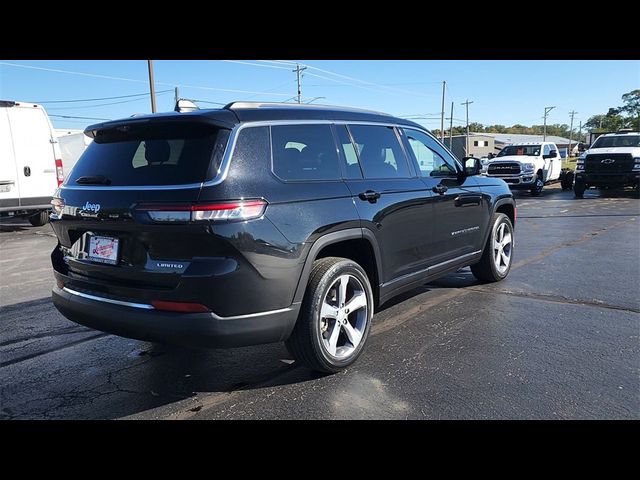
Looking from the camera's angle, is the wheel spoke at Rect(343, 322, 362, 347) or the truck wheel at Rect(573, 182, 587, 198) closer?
the wheel spoke at Rect(343, 322, 362, 347)

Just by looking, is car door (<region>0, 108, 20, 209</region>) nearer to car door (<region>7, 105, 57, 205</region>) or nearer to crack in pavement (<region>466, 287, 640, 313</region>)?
car door (<region>7, 105, 57, 205</region>)

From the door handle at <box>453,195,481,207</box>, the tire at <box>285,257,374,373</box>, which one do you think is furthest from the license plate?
the door handle at <box>453,195,481,207</box>

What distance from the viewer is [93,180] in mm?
3318

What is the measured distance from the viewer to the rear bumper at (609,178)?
56.6 feet

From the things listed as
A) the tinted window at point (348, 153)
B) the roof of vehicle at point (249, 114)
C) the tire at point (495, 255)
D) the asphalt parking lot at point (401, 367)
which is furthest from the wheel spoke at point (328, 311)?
the tire at point (495, 255)

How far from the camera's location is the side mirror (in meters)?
5.28

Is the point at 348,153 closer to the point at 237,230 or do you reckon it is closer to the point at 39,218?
the point at 237,230

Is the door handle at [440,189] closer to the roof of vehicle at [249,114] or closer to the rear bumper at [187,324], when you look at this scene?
the roof of vehicle at [249,114]

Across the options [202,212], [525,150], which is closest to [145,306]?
[202,212]

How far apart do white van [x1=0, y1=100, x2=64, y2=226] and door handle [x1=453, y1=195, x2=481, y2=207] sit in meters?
9.66

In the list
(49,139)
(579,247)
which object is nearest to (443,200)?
(579,247)
